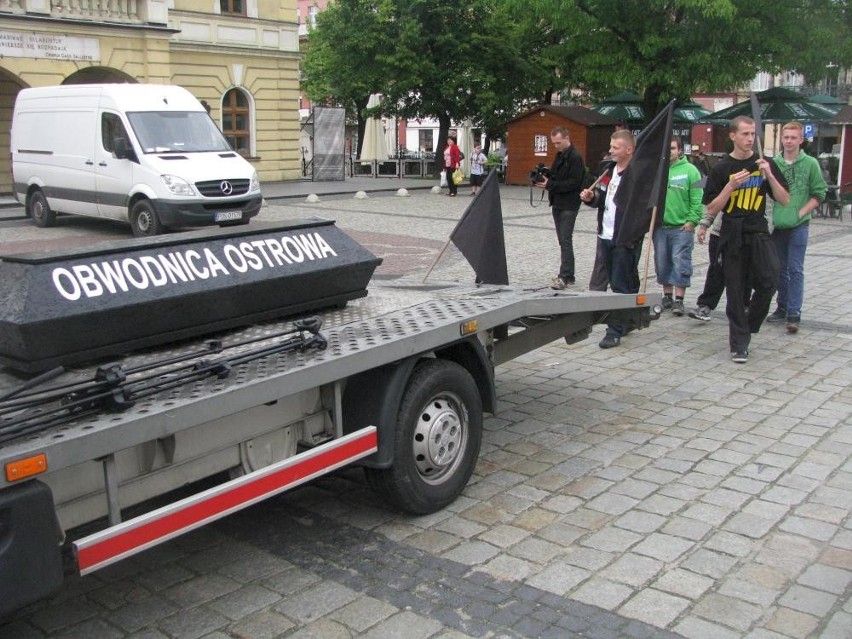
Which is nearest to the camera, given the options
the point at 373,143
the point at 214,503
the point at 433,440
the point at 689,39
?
the point at 214,503

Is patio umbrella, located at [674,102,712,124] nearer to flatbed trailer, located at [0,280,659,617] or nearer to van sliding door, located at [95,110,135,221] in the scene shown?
van sliding door, located at [95,110,135,221]

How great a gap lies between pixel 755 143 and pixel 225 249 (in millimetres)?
5284

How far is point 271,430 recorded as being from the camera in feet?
13.1

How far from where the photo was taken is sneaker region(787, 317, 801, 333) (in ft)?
28.9

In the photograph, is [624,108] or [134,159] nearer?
[134,159]

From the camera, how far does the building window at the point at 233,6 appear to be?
96.5ft

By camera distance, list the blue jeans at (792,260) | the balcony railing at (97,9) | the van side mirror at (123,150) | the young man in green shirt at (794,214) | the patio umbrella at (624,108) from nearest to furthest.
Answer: the young man in green shirt at (794,214) → the blue jeans at (792,260) → the van side mirror at (123,150) → the balcony railing at (97,9) → the patio umbrella at (624,108)

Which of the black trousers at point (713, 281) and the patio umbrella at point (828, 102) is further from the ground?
the patio umbrella at point (828, 102)

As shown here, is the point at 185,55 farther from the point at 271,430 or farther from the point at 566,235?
the point at 271,430

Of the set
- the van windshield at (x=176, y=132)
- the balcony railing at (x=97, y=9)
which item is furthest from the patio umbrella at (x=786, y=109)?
the balcony railing at (x=97, y=9)

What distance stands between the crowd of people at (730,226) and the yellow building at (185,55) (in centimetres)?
1763

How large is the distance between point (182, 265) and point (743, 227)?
5261 millimetres

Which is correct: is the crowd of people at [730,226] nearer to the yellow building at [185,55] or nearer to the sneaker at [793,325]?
the sneaker at [793,325]

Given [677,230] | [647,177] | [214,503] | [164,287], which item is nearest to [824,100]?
[677,230]
